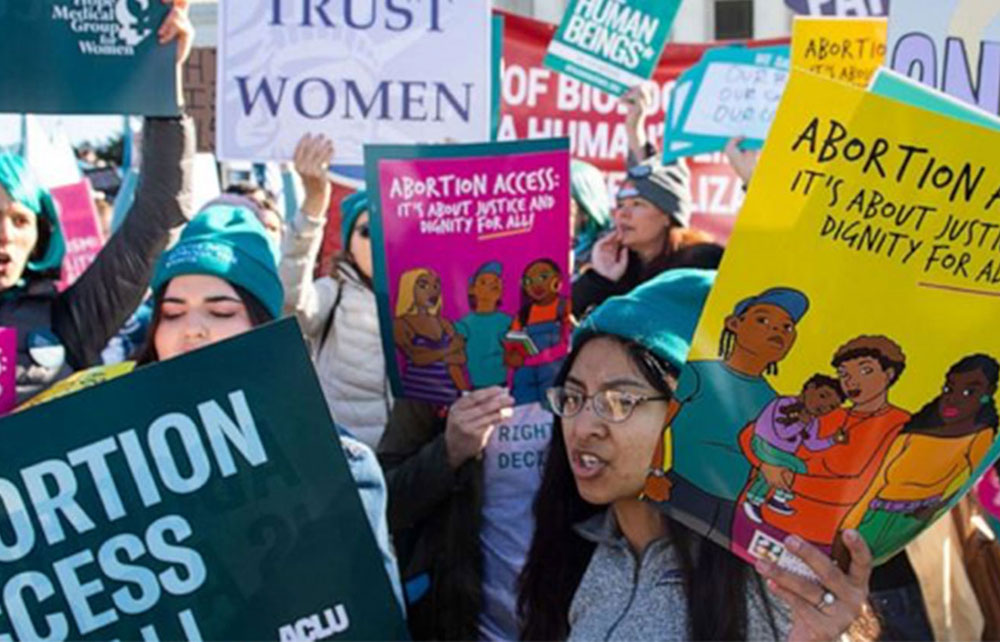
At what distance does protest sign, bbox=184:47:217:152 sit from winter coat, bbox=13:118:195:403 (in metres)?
6.04

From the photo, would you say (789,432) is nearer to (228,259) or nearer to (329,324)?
(228,259)

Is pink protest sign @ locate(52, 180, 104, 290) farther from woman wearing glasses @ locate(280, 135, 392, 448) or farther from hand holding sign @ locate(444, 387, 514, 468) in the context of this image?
hand holding sign @ locate(444, 387, 514, 468)

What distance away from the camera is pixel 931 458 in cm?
196

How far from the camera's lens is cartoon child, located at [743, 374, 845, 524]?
76.9 inches

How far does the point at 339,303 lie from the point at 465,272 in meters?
0.95

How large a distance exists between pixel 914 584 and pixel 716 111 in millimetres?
3509

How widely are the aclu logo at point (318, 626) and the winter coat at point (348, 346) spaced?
1.97 m

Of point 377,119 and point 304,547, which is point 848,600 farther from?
point 377,119

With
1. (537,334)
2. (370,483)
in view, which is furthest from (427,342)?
(370,483)

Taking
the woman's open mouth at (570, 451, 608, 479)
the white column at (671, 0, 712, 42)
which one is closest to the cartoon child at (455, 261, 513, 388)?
the woman's open mouth at (570, 451, 608, 479)

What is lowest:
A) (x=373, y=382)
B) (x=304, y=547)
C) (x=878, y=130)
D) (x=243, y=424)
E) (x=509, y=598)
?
(x=509, y=598)

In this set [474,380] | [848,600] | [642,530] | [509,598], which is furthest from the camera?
[509,598]

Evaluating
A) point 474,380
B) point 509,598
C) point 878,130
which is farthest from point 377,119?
point 878,130

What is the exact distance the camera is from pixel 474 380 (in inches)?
135
